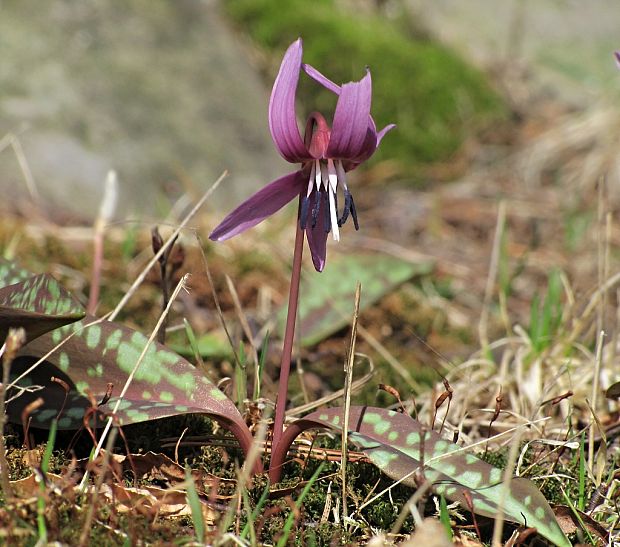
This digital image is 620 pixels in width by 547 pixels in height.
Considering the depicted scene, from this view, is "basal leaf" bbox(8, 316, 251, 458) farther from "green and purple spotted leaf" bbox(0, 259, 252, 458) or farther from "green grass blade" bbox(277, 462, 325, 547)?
"green grass blade" bbox(277, 462, 325, 547)

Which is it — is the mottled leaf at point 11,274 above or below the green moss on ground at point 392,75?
below

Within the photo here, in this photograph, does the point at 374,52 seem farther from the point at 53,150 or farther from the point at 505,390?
the point at 505,390

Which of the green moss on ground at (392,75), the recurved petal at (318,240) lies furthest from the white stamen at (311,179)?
the green moss on ground at (392,75)

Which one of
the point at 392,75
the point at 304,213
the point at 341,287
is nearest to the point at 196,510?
the point at 304,213

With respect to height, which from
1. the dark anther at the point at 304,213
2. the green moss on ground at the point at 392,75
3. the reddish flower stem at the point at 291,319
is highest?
the green moss on ground at the point at 392,75

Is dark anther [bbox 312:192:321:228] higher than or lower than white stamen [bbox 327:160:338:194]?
lower

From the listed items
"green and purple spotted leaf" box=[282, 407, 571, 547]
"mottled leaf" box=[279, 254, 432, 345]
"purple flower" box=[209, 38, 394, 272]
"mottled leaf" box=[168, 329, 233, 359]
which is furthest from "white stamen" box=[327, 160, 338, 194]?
"mottled leaf" box=[279, 254, 432, 345]

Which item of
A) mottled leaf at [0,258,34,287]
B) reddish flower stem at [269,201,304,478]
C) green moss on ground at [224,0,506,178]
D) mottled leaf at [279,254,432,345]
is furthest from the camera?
green moss on ground at [224,0,506,178]

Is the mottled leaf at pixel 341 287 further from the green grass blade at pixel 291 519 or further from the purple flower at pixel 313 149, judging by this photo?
the green grass blade at pixel 291 519
